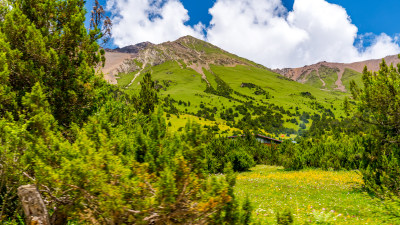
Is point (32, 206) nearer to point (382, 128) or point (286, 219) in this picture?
point (286, 219)

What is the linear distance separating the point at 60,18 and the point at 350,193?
17.9 metres

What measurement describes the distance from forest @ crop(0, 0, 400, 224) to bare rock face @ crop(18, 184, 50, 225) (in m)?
0.06

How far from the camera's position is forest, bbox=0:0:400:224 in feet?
9.79

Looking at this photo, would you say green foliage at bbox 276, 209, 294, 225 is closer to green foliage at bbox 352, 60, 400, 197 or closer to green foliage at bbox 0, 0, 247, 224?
green foliage at bbox 0, 0, 247, 224

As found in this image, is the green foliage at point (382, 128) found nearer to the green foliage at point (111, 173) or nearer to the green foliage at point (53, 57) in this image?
the green foliage at point (111, 173)

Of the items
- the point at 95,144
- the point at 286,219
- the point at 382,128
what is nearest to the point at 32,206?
the point at 95,144

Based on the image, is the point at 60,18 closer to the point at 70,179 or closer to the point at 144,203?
the point at 70,179

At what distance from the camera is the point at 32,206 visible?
311 centimetres

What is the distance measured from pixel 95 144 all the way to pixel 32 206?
4.36 feet

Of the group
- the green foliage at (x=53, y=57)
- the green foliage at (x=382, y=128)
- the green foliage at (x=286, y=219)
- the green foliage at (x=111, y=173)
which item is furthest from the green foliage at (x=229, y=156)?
the green foliage at (x=286, y=219)

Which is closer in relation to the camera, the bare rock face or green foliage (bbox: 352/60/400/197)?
the bare rock face

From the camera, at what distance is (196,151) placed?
A: 3531 millimetres

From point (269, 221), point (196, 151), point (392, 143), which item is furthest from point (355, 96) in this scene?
point (196, 151)

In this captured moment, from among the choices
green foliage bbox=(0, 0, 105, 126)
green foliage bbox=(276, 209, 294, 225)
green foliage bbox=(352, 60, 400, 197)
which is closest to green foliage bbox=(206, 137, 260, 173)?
green foliage bbox=(352, 60, 400, 197)
